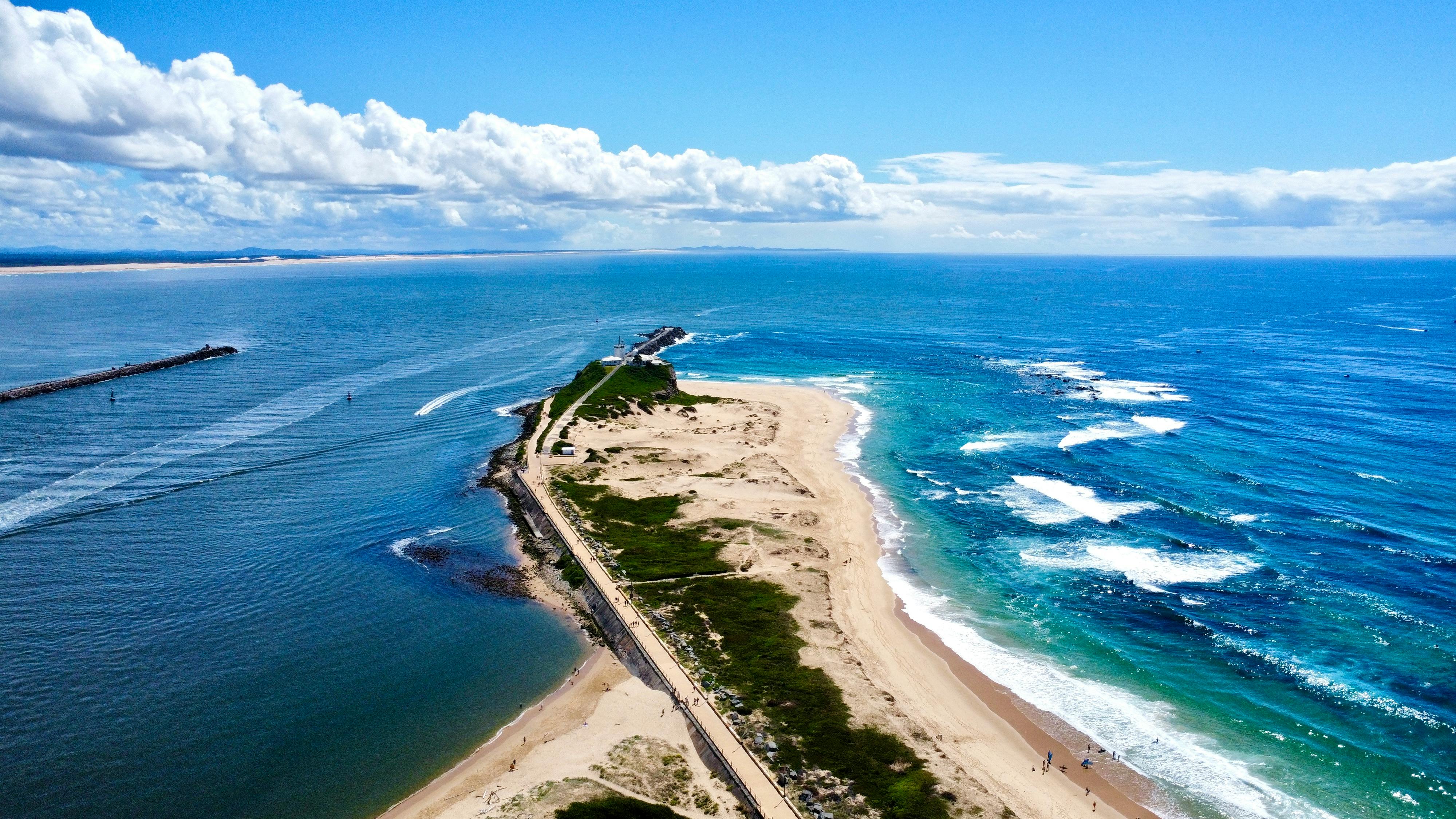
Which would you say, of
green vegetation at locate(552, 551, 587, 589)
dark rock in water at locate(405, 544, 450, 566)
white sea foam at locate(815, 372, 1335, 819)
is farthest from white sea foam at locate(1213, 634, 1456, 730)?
dark rock in water at locate(405, 544, 450, 566)

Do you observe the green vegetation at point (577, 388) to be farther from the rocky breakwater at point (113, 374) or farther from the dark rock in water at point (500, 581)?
the rocky breakwater at point (113, 374)

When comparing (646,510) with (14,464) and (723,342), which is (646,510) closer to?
(14,464)

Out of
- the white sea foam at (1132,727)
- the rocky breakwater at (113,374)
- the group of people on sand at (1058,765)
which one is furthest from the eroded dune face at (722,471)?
the rocky breakwater at (113,374)

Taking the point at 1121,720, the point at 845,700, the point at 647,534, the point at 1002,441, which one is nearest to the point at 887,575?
the point at 845,700

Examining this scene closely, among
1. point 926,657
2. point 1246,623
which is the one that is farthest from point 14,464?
point 1246,623

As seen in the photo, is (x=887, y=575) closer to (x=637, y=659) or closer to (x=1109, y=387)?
(x=637, y=659)

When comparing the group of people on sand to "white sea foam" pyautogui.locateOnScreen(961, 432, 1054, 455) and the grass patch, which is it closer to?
"white sea foam" pyautogui.locateOnScreen(961, 432, 1054, 455)
